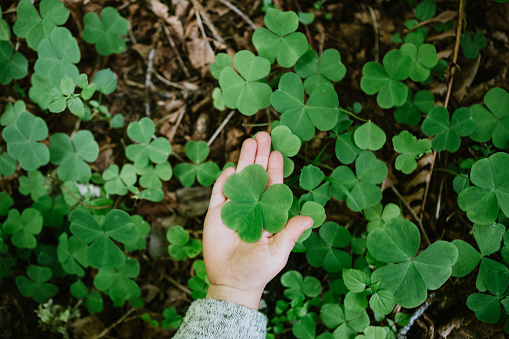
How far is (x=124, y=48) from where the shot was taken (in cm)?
245

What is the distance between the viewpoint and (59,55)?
85.0 inches

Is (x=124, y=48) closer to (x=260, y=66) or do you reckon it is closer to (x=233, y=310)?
(x=260, y=66)

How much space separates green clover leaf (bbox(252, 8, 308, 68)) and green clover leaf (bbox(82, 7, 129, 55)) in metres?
1.05

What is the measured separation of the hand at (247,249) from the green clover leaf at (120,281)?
2.51ft

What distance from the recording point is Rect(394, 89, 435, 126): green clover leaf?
7.06 feet

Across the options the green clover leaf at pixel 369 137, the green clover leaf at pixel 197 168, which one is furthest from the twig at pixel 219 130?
the green clover leaf at pixel 369 137

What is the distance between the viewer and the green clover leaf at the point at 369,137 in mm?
2012

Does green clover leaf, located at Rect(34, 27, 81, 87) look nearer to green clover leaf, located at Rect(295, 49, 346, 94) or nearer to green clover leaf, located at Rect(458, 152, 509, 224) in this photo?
green clover leaf, located at Rect(295, 49, 346, 94)

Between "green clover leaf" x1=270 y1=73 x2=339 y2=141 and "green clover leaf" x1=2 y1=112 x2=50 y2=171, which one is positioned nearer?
"green clover leaf" x1=270 y1=73 x2=339 y2=141

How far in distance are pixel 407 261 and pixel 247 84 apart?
1.36 metres

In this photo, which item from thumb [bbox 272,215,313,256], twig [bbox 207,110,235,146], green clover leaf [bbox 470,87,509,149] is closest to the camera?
thumb [bbox 272,215,313,256]

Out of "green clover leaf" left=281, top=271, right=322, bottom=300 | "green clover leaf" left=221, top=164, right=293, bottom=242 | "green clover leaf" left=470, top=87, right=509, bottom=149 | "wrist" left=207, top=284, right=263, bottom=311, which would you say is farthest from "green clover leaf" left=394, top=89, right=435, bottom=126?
"wrist" left=207, top=284, right=263, bottom=311

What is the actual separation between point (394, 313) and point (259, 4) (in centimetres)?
234

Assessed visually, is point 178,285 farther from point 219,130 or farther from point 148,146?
point 219,130
